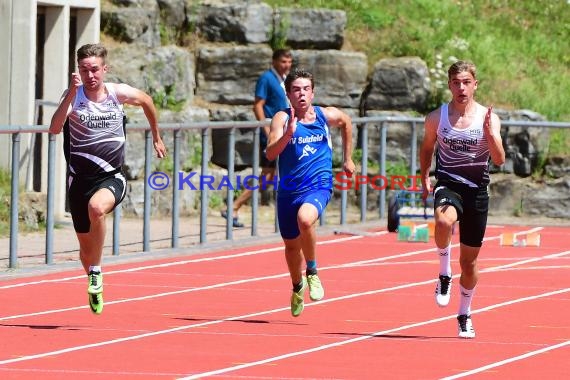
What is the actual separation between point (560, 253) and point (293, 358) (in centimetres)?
914

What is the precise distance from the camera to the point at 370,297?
15992 mm

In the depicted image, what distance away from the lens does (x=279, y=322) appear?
552 inches

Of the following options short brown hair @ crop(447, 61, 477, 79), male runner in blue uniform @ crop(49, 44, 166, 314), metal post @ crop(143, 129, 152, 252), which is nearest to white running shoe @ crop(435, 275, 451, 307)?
short brown hair @ crop(447, 61, 477, 79)

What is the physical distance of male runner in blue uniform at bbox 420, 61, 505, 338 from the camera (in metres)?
13.0

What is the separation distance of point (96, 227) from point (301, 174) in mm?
1661

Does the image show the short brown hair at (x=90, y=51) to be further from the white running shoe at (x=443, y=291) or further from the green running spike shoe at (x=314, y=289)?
the white running shoe at (x=443, y=291)

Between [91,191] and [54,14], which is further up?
[54,14]

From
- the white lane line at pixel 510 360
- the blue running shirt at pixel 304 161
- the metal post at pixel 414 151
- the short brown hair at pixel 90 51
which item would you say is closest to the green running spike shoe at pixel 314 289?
the blue running shirt at pixel 304 161

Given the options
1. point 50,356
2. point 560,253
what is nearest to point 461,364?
point 50,356

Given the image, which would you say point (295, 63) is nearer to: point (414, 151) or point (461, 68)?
point (414, 151)

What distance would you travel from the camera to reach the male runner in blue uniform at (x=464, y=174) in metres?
13.0

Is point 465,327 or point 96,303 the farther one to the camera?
point 96,303

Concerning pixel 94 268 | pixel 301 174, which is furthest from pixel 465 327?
pixel 94 268

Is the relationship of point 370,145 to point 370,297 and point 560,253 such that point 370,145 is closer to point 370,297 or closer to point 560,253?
point 560,253
